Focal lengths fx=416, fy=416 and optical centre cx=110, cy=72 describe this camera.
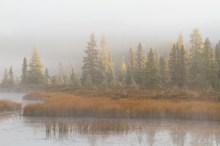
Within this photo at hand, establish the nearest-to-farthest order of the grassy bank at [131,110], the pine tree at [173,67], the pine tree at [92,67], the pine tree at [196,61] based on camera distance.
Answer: the grassy bank at [131,110]
the pine tree at [196,61]
the pine tree at [173,67]
the pine tree at [92,67]

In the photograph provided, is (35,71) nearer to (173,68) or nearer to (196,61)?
(173,68)

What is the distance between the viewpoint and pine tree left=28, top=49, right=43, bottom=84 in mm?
77688

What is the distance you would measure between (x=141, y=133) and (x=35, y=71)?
193 ft

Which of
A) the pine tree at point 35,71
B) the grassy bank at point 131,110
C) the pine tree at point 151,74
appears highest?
the pine tree at point 35,71

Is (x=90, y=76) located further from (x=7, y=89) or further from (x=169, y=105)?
(x=169, y=105)

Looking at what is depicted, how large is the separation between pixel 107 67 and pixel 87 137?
53534 mm

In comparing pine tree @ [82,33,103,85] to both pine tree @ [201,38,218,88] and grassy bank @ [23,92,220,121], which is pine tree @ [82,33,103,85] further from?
grassy bank @ [23,92,220,121]

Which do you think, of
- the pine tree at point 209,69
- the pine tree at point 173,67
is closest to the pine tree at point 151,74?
the pine tree at point 173,67

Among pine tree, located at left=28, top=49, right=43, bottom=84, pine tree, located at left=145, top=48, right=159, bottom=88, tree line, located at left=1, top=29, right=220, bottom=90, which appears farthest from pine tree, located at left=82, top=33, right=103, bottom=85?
pine tree, located at left=28, top=49, right=43, bottom=84

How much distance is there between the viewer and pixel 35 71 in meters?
78.2

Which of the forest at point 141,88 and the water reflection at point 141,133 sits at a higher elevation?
the forest at point 141,88

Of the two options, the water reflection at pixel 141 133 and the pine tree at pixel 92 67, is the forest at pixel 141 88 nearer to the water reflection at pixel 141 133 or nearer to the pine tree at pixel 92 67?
the pine tree at pixel 92 67

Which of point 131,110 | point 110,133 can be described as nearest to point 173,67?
point 131,110

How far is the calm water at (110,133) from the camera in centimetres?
1892
